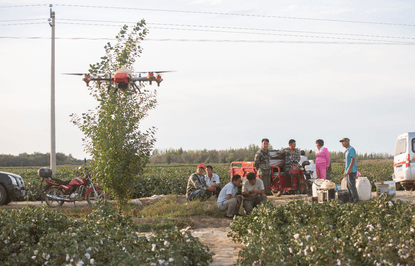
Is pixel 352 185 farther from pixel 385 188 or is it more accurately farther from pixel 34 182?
pixel 34 182

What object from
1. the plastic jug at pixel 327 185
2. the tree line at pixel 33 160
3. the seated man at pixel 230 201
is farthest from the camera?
the tree line at pixel 33 160

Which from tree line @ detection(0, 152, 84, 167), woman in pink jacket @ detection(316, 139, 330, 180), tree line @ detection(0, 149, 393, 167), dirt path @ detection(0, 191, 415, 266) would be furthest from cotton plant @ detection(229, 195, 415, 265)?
tree line @ detection(0, 152, 84, 167)

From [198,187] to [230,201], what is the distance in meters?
2.04

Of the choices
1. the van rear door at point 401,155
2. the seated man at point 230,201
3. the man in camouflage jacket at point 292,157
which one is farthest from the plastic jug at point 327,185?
the van rear door at point 401,155

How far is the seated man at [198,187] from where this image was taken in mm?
10844

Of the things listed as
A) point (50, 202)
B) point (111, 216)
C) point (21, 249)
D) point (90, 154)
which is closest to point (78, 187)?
point (50, 202)

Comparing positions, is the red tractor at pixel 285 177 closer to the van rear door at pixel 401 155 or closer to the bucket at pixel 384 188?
the bucket at pixel 384 188

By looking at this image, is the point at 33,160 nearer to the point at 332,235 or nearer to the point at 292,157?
the point at 292,157

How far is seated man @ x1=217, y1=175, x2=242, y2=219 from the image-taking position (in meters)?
9.10

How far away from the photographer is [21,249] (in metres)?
5.46

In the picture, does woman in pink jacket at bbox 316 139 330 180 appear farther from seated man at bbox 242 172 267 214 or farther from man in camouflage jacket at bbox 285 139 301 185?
seated man at bbox 242 172 267 214

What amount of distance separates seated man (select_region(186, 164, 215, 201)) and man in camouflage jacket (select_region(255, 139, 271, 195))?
79.8 inches

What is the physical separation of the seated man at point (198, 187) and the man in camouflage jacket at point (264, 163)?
203 cm

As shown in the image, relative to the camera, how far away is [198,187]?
11.0 m
